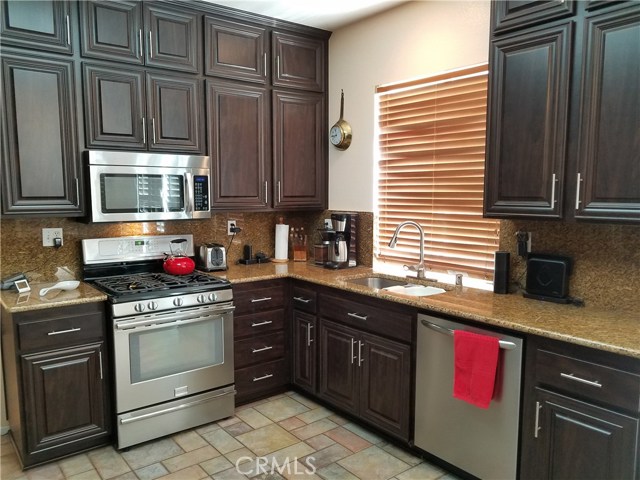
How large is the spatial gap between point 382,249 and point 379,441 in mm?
1341

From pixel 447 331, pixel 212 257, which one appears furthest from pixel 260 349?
pixel 447 331

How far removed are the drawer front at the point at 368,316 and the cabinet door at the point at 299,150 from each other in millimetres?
974

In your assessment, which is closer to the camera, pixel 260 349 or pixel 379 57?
pixel 260 349

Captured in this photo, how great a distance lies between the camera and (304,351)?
11.1 feet

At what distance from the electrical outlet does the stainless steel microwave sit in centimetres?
34

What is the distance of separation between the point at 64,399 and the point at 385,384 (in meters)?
1.75

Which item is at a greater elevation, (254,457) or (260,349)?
(260,349)

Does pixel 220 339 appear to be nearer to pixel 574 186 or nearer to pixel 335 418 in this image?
pixel 335 418

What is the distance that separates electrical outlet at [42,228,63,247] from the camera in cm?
298

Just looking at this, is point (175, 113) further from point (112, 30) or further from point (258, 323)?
point (258, 323)

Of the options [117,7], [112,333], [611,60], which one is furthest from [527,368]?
[117,7]

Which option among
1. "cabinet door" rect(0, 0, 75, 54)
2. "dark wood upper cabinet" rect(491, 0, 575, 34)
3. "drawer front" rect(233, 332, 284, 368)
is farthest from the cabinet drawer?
"cabinet door" rect(0, 0, 75, 54)

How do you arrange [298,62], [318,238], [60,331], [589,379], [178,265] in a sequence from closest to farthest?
[589,379]
[60,331]
[178,265]
[298,62]
[318,238]

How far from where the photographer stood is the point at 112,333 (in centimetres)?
266
